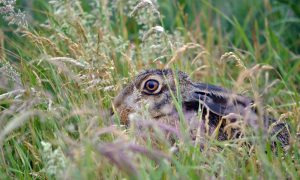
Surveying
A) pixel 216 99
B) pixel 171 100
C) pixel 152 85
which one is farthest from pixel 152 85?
pixel 216 99

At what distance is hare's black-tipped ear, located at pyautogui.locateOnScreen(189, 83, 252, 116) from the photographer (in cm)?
491

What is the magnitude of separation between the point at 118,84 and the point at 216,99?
68 centimetres

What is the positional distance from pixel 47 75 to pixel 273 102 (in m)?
1.62

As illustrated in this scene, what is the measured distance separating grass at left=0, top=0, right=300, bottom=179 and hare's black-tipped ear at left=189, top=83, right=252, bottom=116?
0.16 metres

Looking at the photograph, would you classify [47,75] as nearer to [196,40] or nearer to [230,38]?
[196,40]

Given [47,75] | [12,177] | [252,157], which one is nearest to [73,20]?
[47,75]

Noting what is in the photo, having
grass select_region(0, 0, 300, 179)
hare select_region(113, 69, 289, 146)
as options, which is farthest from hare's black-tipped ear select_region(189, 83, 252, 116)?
grass select_region(0, 0, 300, 179)

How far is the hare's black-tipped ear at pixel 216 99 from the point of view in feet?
16.1

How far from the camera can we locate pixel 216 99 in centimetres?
515

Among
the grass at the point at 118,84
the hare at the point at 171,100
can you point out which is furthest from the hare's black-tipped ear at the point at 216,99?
the grass at the point at 118,84

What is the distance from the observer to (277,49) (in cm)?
691

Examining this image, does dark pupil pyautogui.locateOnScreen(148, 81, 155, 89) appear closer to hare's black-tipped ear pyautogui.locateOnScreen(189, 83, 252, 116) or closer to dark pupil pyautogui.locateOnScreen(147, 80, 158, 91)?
dark pupil pyautogui.locateOnScreen(147, 80, 158, 91)

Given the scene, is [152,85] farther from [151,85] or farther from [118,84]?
[118,84]

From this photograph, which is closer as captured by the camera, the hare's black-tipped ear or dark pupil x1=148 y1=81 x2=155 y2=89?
the hare's black-tipped ear
